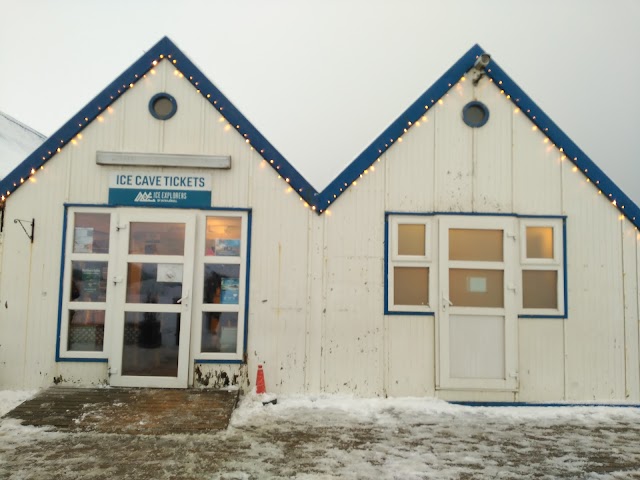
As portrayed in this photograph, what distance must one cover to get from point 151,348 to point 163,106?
12.6 ft

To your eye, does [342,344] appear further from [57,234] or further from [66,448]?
[57,234]

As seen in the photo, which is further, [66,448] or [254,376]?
[254,376]

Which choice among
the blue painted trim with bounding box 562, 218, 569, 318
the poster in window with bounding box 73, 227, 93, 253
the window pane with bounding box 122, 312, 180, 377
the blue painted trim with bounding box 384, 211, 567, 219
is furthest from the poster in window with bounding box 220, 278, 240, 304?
the blue painted trim with bounding box 562, 218, 569, 318

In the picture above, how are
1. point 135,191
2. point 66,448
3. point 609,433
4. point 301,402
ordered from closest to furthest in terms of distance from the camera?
point 66,448
point 609,433
point 301,402
point 135,191

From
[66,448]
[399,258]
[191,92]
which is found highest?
[191,92]

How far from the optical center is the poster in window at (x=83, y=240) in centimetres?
655

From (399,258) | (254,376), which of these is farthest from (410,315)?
(254,376)

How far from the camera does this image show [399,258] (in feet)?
21.6

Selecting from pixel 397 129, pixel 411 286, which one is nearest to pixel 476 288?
pixel 411 286

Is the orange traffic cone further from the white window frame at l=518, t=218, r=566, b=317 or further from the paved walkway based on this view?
the white window frame at l=518, t=218, r=566, b=317

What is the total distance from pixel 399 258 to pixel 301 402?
2637 millimetres

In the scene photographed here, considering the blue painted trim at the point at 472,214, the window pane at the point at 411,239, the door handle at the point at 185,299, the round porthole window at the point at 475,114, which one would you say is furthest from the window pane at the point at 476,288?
the door handle at the point at 185,299

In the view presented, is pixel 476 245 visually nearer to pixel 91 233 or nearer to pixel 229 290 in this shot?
pixel 229 290

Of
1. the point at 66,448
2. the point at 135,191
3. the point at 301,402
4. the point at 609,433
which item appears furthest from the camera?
the point at 135,191
